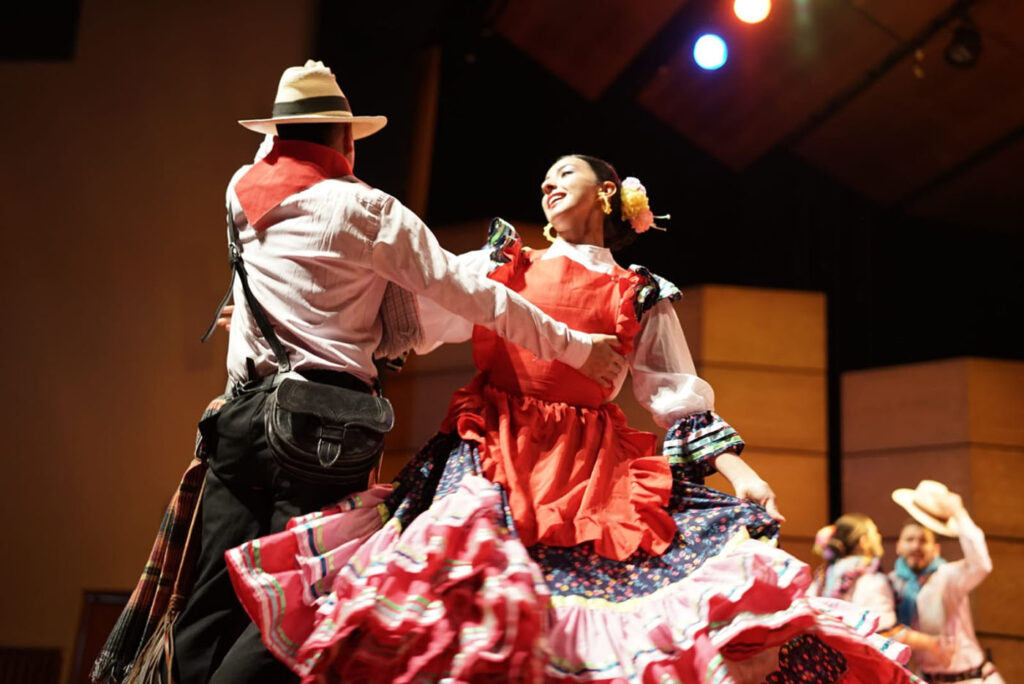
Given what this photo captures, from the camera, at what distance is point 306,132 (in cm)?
218

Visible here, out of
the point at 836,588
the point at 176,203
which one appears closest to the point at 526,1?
the point at 176,203

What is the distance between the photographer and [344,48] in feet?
15.3

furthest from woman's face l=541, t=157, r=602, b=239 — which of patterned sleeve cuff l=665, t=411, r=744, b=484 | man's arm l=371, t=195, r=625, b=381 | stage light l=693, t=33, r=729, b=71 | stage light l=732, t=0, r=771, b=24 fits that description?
stage light l=693, t=33, r=729, b=71

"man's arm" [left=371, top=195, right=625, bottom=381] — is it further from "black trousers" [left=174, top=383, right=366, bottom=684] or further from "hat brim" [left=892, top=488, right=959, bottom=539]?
"hat brim" [left=892, top=488, right=959, bottom=539]

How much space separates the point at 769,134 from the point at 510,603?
4834 millimetres

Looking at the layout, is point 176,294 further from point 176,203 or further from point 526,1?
point 526,1

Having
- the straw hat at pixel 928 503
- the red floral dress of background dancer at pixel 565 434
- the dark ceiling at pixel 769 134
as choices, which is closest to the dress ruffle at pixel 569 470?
the red floral dress of background dancer at pixel 565 434

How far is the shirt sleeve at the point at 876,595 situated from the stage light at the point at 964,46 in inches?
97.9

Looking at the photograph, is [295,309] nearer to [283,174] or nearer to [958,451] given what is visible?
A: [283,174]

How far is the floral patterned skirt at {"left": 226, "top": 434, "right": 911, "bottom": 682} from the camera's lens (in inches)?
68.4

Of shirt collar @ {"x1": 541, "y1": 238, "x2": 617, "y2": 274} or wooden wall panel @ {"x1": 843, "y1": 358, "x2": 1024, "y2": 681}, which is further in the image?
wooden wall panel @ {"x1": 843, "y1": 358, "x2": 1024, "y2": 681}

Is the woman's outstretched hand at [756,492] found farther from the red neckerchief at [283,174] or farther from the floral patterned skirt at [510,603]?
the red neckerchief at [283,174]

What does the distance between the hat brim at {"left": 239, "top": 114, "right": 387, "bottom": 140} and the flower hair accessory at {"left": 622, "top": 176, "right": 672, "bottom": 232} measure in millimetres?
616

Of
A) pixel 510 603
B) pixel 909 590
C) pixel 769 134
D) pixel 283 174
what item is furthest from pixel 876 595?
pixel 283 174
